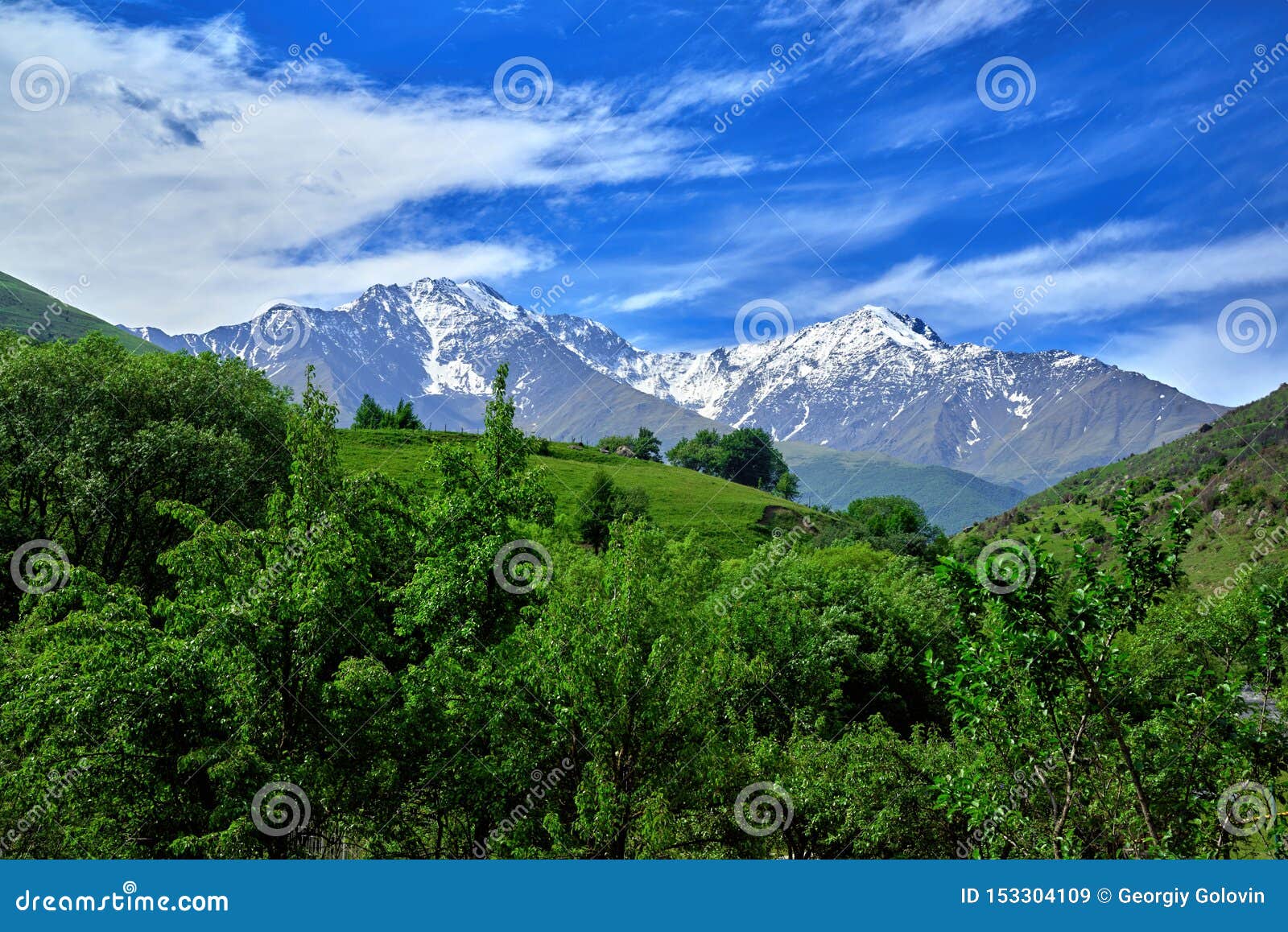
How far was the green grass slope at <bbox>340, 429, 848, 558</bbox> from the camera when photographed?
11500cm

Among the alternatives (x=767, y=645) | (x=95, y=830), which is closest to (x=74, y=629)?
(x=95, y=830)

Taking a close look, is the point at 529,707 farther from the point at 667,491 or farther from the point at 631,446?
the point at 631,446

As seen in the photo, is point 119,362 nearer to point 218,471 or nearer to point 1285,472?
point 218,471

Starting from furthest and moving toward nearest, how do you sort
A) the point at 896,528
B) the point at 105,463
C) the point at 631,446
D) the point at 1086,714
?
the point at 631,446, the point at 896,528, the point at 105,463, the point at 1086,714

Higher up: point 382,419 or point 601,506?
point 382,419

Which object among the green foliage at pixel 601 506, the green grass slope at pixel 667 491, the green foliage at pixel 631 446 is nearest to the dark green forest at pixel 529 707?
the green foliage at pixel 601 506

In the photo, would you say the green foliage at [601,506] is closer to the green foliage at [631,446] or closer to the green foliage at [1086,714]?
the green foliage at [631,446]

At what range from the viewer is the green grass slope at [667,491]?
377 ft

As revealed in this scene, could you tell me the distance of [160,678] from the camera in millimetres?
18047

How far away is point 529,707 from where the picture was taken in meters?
21.3

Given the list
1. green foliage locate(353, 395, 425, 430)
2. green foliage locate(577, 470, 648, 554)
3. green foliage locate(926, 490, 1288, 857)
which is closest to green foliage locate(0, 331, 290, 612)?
green foliage locate(926, 490, 1288, 857)

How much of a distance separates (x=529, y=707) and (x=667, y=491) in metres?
117

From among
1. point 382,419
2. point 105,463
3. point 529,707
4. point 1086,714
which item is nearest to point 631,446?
point 382,419

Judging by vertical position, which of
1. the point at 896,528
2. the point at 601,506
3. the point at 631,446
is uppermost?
the point at 631,446
